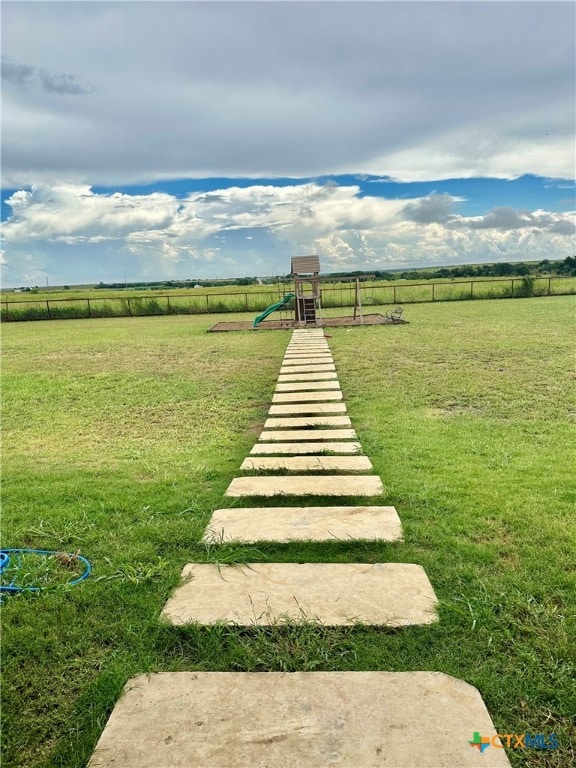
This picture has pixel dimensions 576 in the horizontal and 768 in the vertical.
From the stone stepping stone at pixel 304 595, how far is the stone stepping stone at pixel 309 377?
4471 mm

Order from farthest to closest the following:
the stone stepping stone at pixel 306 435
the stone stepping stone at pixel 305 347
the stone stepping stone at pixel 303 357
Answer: the stone stepping stone at pixel 305 347 < the stone stepping stone at pixel 303 357 < the stone stepping stone at pixel 306 435

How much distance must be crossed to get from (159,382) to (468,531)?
5.38 meters

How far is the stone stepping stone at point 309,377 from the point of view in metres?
6.52

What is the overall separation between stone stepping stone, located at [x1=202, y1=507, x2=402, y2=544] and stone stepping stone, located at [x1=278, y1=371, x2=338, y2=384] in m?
3.91

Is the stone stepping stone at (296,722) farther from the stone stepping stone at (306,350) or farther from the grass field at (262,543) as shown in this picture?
the stone stepping stone at (306,350)

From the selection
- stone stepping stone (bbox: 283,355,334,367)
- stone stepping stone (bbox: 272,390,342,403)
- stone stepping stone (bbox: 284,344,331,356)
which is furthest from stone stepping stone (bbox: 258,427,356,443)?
stone stepping stone (bbox: 284,344,331,356)

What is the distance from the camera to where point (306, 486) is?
297 centimetres

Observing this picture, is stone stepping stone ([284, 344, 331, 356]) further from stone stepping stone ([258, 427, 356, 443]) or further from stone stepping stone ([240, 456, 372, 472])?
stone stepping stone ([240, 456, 372, 472])

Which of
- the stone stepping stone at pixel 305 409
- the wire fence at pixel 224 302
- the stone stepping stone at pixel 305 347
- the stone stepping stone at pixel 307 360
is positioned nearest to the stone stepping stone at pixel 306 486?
the stone stepping stone at pixel 305 409

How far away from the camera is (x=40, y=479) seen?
3.42m

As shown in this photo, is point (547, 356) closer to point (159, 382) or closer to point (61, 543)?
point (159, 382)

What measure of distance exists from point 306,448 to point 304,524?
3.97ft

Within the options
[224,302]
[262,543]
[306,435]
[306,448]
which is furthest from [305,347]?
[224,302]

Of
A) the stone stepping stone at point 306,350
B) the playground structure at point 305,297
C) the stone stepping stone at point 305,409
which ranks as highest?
the playground structure at point 305,297
